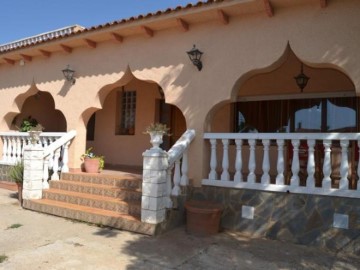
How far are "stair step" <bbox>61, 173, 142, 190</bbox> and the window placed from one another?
10.5 feet

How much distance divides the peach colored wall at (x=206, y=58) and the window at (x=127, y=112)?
2347 millimetres

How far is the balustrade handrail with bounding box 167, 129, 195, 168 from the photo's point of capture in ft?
20.6

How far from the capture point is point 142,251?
16.7 feet

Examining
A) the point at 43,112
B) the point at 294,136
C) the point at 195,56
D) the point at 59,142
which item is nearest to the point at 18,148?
the point at 59,142

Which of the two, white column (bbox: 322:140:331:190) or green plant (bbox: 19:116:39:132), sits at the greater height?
green plant (bbox: 19:116:39:132)

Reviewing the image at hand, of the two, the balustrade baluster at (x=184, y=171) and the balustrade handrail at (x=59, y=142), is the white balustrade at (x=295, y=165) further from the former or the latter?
the balustrade handrail at (x=59, y=142)

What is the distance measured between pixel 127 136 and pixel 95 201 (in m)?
4.39

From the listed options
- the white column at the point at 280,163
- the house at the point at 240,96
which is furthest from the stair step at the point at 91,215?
the white column at the point at 280,163

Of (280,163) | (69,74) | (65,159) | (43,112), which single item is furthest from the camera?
(43,112)

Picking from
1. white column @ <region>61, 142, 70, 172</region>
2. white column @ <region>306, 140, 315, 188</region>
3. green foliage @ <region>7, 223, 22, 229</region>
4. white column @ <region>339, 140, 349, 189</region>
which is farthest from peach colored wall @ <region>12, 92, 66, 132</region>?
white column @ <region>339, 140, 349, 189</region>

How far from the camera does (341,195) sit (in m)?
5.48

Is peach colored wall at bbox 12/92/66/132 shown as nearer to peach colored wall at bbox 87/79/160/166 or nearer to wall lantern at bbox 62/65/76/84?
peach colored wall at bbox 87/79/160/166

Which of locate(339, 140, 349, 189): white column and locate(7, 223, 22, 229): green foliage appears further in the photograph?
locate(7, 223, 22, 229): green foliage

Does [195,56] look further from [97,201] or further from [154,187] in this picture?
[97,201]
